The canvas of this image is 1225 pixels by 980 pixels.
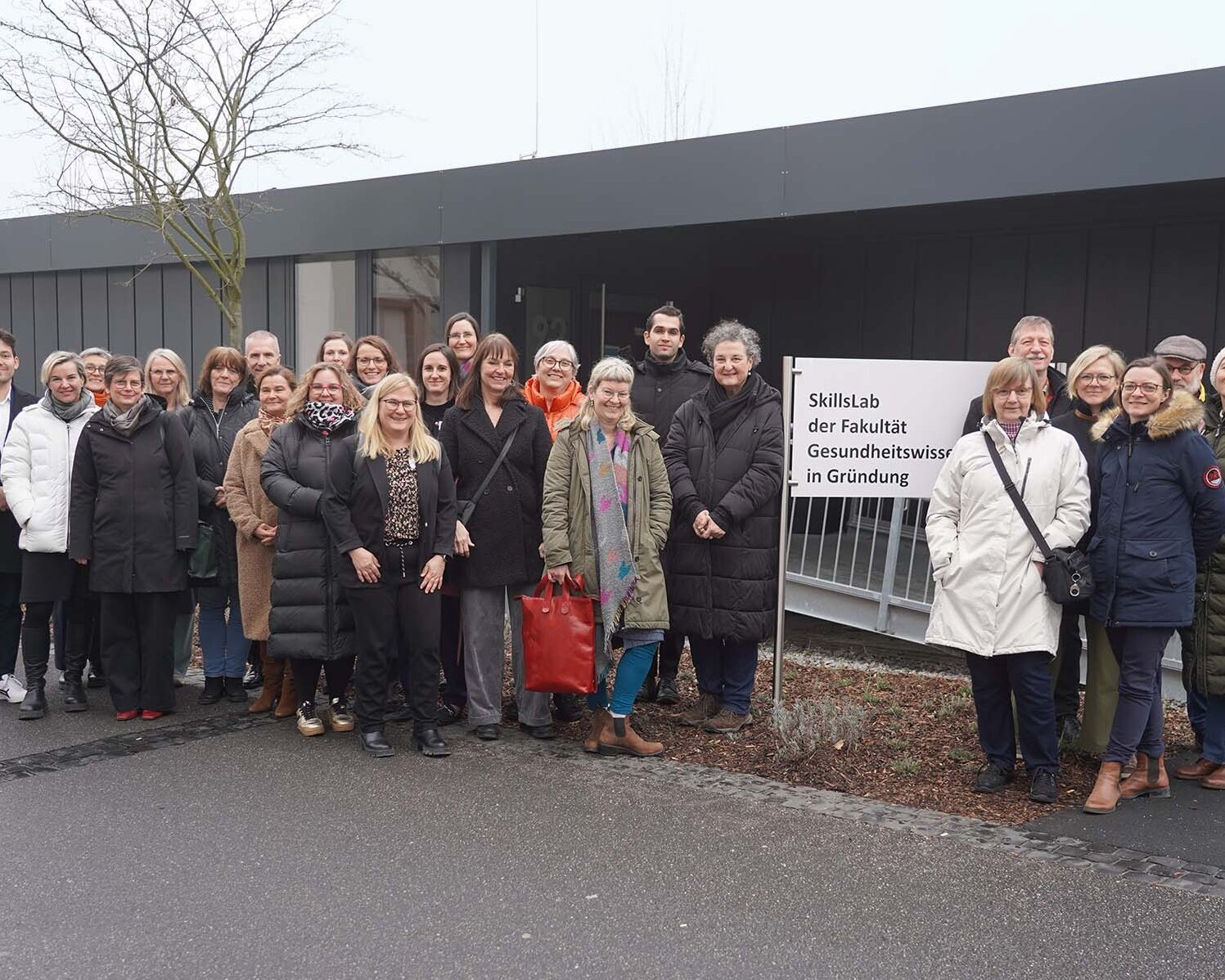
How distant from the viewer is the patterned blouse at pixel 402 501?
18.9 feet

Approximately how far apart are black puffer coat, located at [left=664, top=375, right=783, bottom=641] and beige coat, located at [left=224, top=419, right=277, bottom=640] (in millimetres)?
2169

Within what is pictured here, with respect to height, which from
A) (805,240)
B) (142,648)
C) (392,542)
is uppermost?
(805,240)

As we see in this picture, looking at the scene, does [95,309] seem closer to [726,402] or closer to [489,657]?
[489,657]

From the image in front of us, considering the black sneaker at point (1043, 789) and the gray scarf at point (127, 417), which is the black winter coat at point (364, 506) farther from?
the black sneaker at point (1043, 789)

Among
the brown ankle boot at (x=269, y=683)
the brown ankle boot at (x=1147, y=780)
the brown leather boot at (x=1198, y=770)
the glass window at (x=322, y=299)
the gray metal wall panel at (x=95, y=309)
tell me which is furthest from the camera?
the gray metal wall panel at (x=95, y=309)

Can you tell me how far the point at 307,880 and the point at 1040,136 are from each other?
24.4 feet

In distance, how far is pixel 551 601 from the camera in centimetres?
563

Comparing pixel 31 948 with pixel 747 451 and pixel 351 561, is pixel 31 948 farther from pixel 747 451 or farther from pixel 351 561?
pixel 747 451

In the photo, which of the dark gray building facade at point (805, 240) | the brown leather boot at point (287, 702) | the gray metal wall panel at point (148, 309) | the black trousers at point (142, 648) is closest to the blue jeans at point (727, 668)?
the brown leather boot at point (287, 702)

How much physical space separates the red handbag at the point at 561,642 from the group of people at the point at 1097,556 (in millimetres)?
1565

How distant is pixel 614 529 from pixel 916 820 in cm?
189

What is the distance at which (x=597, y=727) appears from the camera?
232 inches

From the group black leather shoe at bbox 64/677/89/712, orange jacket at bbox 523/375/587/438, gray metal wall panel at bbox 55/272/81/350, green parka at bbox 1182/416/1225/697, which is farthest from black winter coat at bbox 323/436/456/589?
gray metal wall panel at bbox 55/272/81/350

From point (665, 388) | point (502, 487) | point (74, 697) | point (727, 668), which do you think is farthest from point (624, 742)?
point (74, 697)
